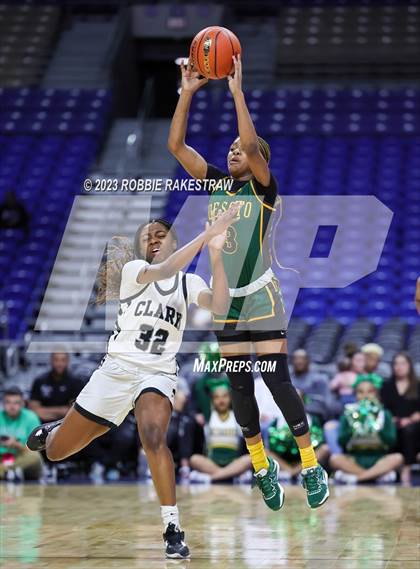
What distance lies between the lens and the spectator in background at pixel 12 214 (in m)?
16.0

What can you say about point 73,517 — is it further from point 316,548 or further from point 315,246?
point 315,246

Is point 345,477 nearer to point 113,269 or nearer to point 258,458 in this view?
point 258,458

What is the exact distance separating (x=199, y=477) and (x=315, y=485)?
15.6ft

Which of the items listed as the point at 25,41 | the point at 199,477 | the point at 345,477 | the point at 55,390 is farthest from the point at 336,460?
the point at 25,41

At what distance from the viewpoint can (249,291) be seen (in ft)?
21.0

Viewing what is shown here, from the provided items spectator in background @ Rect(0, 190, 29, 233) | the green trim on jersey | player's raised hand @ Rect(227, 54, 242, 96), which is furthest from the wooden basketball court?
spectator in background @ Rect(0, 190, 29, 233)

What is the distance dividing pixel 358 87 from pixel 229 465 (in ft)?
37.5

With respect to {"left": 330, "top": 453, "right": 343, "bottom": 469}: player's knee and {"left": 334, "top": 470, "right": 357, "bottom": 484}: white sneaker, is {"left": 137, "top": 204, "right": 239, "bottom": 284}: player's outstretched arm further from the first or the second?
{"left": 334, "top": 470, "right": 357, "bottom": 484}: white sneaker

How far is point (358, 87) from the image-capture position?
2059 centimetres

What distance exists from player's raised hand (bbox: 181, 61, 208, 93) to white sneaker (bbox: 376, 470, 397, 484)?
5833 millimetres

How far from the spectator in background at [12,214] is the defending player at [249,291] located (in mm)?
9918

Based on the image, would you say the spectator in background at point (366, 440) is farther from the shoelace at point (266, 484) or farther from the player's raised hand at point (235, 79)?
the player's raised hand at point (235, 79)

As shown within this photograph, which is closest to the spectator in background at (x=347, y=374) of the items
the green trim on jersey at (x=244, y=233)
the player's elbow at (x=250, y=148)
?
the green trim on jersey at (x=244, y=233)

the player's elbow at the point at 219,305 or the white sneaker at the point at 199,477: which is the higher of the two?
the player's elbow at the point at 219,305
